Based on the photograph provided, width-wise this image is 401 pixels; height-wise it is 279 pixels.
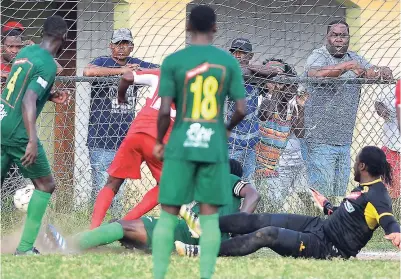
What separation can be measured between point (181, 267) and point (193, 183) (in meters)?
1.27

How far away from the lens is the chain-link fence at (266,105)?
429 inches

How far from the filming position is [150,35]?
38.7 ft

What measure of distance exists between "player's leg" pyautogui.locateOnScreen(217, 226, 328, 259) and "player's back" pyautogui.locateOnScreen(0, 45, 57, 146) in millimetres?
1890

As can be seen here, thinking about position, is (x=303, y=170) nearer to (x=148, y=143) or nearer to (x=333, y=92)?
(x=333, y=92)

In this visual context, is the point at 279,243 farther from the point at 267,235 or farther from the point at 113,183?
the point at 113,183

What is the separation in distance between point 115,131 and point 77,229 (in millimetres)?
1348

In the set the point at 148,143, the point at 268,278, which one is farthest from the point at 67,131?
the point at 268,278

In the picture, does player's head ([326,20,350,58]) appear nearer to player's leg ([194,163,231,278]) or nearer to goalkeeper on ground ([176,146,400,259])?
goalkeeper on ground ([176,146,400,259])

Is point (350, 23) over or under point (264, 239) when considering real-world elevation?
over

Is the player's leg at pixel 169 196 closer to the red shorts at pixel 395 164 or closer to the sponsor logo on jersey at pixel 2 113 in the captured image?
the sponsor logo on jersey at pixel 2 113

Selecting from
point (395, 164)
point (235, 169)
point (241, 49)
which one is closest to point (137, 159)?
point (235, 169)

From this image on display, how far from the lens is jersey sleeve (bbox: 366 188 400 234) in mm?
8031

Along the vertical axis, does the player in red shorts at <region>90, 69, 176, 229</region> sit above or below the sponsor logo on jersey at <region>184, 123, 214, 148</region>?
below

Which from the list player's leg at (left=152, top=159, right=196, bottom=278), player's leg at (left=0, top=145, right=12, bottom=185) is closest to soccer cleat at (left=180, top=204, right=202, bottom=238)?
player's leg at (left=0, top=145, right=12, bottom=185)
